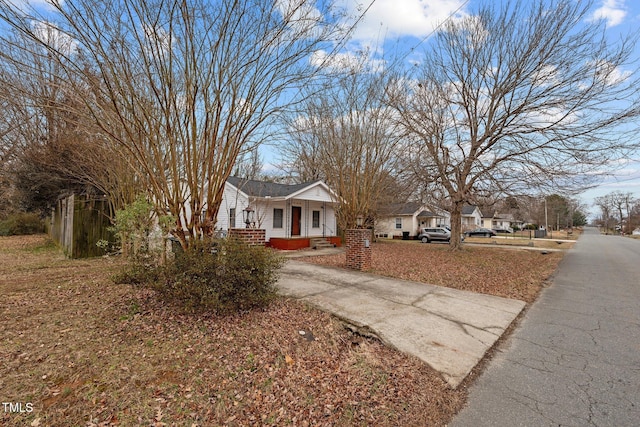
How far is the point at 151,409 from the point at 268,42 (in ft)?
14.5

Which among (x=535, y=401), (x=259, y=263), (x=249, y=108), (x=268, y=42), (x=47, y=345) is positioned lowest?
(x=535, y=401)

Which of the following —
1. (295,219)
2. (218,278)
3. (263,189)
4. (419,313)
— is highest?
(263,189)

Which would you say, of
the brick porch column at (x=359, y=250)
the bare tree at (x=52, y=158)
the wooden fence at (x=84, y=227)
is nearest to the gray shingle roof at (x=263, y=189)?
the bare tree at (x=52, y=158)

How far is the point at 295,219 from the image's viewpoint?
1644cm

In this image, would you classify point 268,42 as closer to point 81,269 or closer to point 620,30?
point 81,269

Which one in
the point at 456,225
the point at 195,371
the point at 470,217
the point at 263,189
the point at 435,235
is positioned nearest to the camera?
the point at 195,371

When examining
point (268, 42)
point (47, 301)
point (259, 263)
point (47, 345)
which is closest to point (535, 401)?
point (259, 263)

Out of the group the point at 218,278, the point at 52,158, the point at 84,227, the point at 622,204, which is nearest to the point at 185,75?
the point at 218,278

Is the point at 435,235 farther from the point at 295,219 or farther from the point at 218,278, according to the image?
the point at 218,278

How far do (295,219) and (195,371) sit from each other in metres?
13.7

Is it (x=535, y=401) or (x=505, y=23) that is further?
(x=505, y=23)

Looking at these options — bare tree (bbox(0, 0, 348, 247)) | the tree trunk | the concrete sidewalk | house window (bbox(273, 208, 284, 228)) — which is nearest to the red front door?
house window (bbox(273, 208, 284, 228))

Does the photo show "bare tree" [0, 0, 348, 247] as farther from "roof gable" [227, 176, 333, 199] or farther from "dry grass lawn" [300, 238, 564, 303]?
"roof gable" [227, 176, 333, 199]

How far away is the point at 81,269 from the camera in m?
7.11
